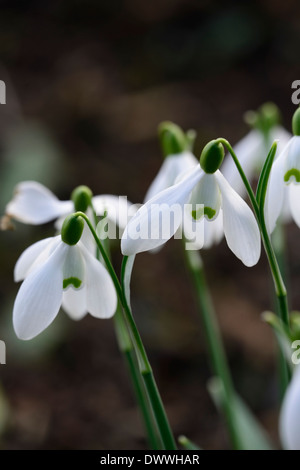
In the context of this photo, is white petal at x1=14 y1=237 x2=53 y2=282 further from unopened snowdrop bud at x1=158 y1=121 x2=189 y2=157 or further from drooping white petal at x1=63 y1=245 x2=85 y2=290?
unopened snowdrop bud at x1=158 y1=121 x2=189 y2=157

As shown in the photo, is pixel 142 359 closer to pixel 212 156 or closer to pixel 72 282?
pixel 72 282

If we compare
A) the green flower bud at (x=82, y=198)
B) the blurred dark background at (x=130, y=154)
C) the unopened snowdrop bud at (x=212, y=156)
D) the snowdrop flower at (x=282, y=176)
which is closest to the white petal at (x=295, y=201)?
the snowdrop flower at (x=282, y=176)

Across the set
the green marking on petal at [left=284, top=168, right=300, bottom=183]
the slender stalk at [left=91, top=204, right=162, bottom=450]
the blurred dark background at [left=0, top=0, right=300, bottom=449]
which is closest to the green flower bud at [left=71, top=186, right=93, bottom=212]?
the slender stalk at [left=91, top=204, right=162, bottom=450]

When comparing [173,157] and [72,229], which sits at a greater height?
[173,157]

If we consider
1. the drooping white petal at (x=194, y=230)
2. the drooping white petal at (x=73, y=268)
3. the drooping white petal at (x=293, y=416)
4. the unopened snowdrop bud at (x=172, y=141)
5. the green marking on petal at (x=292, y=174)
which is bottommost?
the drooping white petal at (x=293, y=416)

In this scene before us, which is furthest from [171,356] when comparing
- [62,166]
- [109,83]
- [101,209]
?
[109,83]

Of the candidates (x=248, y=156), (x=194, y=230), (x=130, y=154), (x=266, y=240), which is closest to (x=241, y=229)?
(x=266, y=240)

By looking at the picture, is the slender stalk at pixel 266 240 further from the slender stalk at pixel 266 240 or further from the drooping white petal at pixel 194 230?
the drooping white petal at pixel 194 230
